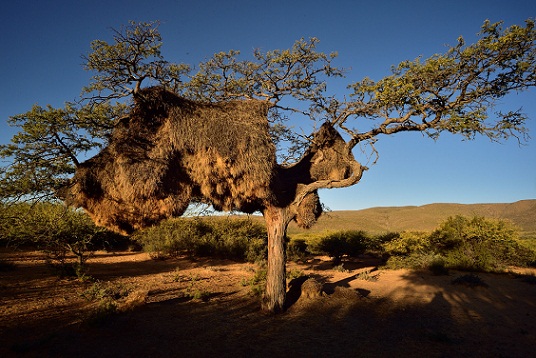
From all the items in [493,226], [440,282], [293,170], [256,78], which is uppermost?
[256,78]

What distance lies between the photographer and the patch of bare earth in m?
5.89

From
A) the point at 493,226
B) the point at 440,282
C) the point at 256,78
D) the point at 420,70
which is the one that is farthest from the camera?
the point at 493,226

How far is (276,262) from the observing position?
8453mm

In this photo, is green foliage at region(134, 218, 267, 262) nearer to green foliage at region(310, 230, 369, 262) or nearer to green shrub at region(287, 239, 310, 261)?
green shrub at region(287, 239, 310, 261)

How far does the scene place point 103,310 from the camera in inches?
282

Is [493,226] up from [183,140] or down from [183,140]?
down

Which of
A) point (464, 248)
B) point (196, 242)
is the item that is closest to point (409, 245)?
point (464, 248)

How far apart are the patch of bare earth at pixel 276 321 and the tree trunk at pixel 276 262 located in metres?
0.43

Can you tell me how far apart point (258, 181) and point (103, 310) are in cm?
515

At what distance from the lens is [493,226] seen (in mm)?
15875

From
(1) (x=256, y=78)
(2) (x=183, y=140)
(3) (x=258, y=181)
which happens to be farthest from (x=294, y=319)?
(1) (x=256, y=78)

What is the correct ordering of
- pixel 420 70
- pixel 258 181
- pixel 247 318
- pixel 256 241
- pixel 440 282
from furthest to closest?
pixel 256 241 < pixel 440 282 < pixel 247 318 < pixel 420 70 < pixel 258 181

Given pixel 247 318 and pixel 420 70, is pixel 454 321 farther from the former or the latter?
pixel 420 70

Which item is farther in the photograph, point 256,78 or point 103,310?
point 256,78
